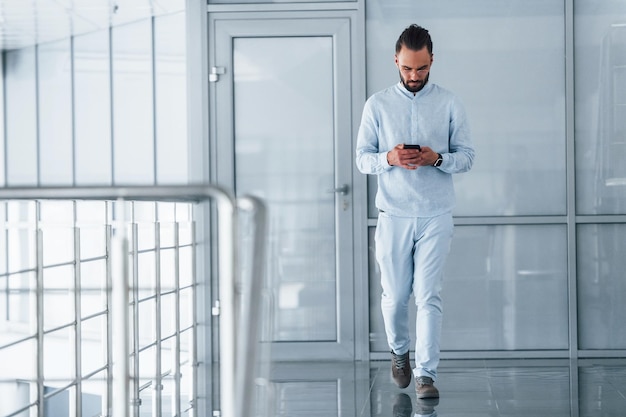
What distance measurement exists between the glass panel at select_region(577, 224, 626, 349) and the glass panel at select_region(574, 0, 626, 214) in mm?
225

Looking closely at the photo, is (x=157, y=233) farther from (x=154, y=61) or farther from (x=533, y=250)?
(x=154, y=61)

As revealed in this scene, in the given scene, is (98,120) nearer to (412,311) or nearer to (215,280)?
(215,280)

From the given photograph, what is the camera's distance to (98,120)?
26.8 feet

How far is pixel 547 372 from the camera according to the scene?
477 cm

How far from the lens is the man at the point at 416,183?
3.84m

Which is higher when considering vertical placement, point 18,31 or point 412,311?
point 18,31

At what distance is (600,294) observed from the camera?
519 cm

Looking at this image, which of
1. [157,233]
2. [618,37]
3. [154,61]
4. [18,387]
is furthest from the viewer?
[18,387]

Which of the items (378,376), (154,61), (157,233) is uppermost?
(154,61)

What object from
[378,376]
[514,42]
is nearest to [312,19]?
[514,42]

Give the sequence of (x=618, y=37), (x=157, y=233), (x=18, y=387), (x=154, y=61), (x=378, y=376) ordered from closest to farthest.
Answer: (x=157, y=233) → (x=378, y=376) → (x=618, y=37) → (x=154, y=61) → (x=18, y=387)

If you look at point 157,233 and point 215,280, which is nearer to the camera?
point 157,233

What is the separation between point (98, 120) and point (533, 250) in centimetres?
447

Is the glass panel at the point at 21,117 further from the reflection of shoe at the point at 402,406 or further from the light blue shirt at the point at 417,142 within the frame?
the reflection of shoe at the point at 402,406
